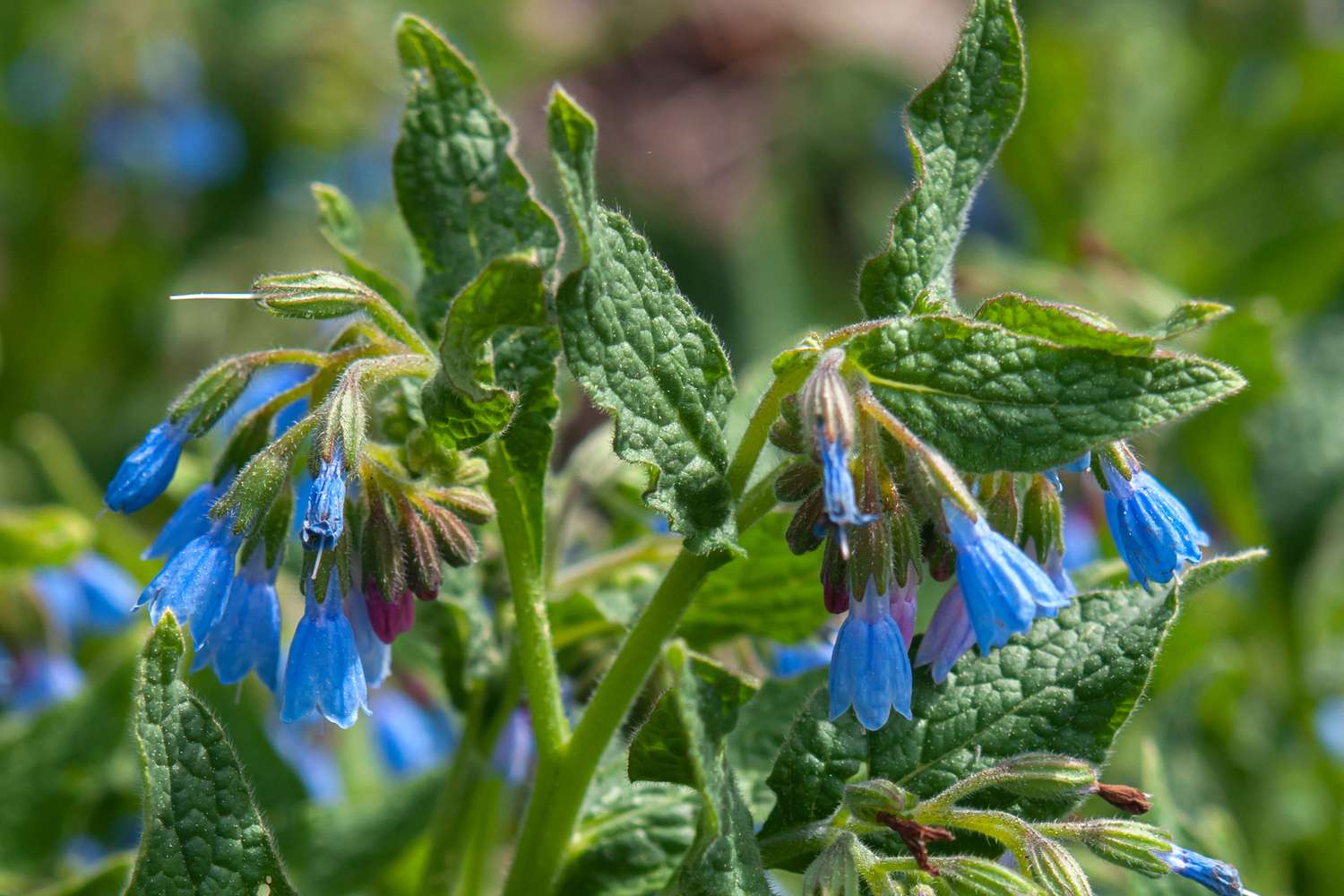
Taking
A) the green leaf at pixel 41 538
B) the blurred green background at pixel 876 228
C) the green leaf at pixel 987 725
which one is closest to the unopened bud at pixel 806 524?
the green leaf at pixel 987 725

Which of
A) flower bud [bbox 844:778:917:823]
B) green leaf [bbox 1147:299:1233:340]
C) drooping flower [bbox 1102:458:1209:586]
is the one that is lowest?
flower bud [bbox 844:778:917:823]

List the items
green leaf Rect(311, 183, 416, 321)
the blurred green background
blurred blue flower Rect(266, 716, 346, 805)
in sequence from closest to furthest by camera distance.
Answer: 1. green leaf Rect(311, 183, 416, 321)
2. blurred blue flower Rect(266, 716, 346, 805)
3. the blurred green background

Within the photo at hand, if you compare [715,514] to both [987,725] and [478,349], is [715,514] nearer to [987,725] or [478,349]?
[478,349]

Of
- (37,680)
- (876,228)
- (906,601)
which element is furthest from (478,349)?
(876,228)

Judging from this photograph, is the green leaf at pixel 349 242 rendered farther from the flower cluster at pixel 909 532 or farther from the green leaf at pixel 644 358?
the flower cluster at pixel 909 532

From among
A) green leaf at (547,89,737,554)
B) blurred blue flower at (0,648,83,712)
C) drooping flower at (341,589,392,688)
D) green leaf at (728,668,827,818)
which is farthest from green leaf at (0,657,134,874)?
green leaf at (547,89,737,554)

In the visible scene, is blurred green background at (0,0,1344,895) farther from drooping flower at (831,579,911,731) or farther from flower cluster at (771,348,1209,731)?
drooping flower at (831,579,911,731)

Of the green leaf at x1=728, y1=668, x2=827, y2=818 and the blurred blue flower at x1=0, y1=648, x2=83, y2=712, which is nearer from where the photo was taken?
the green leaf at x1=728, y1=668, x2=827, y2=818
